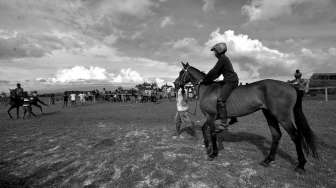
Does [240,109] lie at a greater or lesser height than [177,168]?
greater

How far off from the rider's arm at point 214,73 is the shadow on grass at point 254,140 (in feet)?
7.21

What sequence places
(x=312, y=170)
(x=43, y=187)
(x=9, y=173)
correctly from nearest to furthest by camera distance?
1. (x=43, y=187)
2. (x=312, y=170)
3. (x=9, y=173)

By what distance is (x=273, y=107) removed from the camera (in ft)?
17.9

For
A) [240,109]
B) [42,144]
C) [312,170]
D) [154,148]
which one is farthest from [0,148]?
[312,170]

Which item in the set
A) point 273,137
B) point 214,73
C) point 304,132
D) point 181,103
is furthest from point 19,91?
point 304,132

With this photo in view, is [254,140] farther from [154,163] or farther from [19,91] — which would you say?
[19,91]

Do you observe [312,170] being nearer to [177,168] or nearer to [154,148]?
[177,168]

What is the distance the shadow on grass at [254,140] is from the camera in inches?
246

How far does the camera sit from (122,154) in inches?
251

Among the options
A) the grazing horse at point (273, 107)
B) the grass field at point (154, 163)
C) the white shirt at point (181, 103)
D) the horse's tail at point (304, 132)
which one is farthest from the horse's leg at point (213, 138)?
the white shirt at point (181, 103)

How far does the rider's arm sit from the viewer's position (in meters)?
6.00

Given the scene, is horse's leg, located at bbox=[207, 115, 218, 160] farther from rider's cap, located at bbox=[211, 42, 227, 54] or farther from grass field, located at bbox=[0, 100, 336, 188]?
rider's cap, located at bbox=[211, 42, 227, 54]

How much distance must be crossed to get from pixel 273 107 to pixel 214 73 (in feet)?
5.74

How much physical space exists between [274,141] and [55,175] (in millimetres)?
5578
